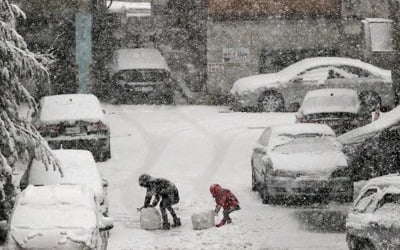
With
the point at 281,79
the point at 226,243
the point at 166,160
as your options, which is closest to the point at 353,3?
the point at 281,79

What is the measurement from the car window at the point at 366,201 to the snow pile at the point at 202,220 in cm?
427

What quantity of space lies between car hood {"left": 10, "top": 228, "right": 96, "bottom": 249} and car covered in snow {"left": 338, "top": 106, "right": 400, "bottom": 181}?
8084mm

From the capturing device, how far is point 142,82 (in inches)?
1183

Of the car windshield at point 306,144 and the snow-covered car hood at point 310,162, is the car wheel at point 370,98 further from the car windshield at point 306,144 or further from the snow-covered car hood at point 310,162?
the snow-covered car hood at point 310,162

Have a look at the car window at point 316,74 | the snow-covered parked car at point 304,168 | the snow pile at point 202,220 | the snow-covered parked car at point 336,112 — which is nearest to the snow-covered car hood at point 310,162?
the snow-covered parked car at point 304,168

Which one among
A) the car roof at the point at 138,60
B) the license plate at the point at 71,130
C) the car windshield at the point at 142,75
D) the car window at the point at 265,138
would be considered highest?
the car window at the point at 265,138

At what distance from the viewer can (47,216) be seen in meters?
12.6

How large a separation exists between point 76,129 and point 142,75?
28.5 feet

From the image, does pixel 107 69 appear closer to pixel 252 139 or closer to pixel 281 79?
pixel 281 79

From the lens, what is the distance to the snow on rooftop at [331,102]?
2386 cm

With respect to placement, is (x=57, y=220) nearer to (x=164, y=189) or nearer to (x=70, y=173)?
(x=70, y=173)

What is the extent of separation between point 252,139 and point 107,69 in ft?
29.9

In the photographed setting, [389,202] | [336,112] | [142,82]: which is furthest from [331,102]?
[389,202]

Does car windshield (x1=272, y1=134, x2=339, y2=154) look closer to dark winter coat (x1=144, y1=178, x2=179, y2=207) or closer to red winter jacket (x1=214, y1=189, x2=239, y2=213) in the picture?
red winter jacket (x1=214, y1=189, x2=239, y2=213)
